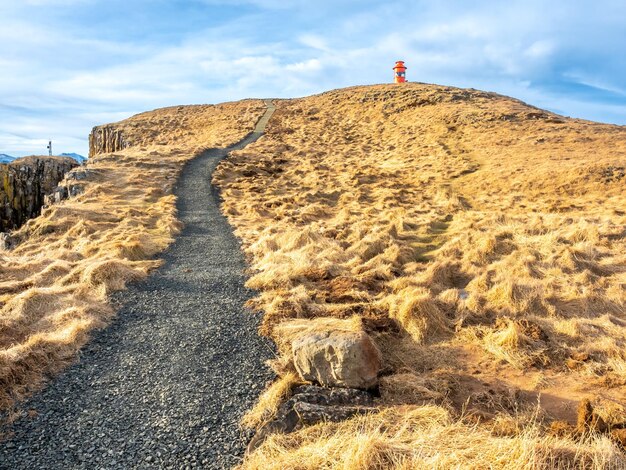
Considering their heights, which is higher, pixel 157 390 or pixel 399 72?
pixel 399 72

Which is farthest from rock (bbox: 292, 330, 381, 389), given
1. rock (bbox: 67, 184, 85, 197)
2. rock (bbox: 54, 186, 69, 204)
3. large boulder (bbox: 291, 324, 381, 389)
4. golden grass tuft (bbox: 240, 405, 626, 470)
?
rock (bbox: 54, 186, 69, 204)

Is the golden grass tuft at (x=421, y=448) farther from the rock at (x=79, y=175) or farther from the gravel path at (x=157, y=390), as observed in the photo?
the rock at (x=79, y=175)

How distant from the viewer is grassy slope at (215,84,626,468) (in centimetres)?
454

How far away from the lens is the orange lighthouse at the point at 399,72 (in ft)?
214

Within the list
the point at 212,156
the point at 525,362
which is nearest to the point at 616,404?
the point at 525,362

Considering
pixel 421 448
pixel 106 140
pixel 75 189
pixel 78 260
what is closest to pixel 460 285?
pixel 421 448

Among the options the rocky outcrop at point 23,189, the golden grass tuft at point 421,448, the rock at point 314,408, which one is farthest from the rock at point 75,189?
the golden grass tuft at point 421,448

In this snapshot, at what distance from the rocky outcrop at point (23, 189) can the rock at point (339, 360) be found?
26041 mm

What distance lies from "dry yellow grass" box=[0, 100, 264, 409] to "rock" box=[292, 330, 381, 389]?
422cm

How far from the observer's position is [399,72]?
216 ft

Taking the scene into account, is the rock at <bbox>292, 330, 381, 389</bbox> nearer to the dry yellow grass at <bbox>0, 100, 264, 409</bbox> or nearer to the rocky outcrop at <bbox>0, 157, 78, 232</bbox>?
the dry yellow grass at <bbox>0, 100, 264, 409</bbox>

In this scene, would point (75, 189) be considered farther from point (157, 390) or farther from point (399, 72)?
point (399, 72)

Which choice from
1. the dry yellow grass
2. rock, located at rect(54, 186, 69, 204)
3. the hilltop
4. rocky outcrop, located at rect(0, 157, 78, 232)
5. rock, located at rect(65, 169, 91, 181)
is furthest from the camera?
rocky outcrop, located at rect(0, 157, 78, 232)

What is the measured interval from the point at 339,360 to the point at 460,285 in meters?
6.05
